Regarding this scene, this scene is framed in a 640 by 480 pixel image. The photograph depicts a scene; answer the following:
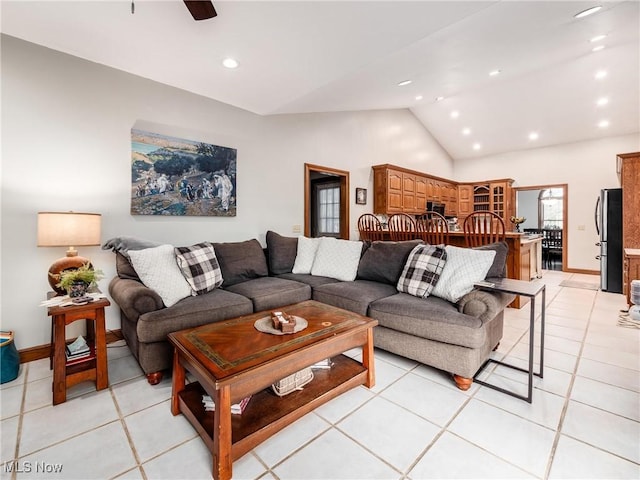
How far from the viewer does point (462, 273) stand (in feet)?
7.73

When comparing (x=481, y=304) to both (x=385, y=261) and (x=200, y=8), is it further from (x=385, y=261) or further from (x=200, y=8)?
(x=200, y=8)

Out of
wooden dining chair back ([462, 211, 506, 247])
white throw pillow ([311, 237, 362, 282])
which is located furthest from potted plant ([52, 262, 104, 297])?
wooden dining chair back ([462, 211, 506, 247])

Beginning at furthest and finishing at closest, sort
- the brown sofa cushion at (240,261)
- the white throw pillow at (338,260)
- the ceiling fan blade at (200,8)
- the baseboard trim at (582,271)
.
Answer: the baseboard trim at (582,271), the white throw pillow at (338,260), the brown sofa cushion at (240,261), the ceiling fan blade at (200,8)

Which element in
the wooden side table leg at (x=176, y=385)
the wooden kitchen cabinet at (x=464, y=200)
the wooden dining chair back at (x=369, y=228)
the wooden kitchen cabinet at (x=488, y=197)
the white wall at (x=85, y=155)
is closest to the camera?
the wooden side table leg at (x=176, y=385)

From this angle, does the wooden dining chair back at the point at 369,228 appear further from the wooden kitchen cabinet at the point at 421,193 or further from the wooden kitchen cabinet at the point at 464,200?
the wooden kitchen cabinet at the point at 464,200

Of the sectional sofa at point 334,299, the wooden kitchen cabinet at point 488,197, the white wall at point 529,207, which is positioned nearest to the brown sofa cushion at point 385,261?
the sectional sofa at point 334,299

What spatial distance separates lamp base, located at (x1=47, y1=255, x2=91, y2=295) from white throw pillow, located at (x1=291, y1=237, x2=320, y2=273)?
6.71 ft

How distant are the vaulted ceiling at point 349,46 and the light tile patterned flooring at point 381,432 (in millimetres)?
2548

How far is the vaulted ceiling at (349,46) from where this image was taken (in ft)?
6.84

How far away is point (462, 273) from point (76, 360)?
2.85 m

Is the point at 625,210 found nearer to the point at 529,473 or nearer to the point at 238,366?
the point at 529,473

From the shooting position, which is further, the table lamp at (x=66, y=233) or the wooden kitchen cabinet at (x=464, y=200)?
the wooden kitchen cabinet at (x=464, y=200)

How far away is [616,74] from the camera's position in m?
4.83

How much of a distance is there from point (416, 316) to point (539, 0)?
3.01 m
